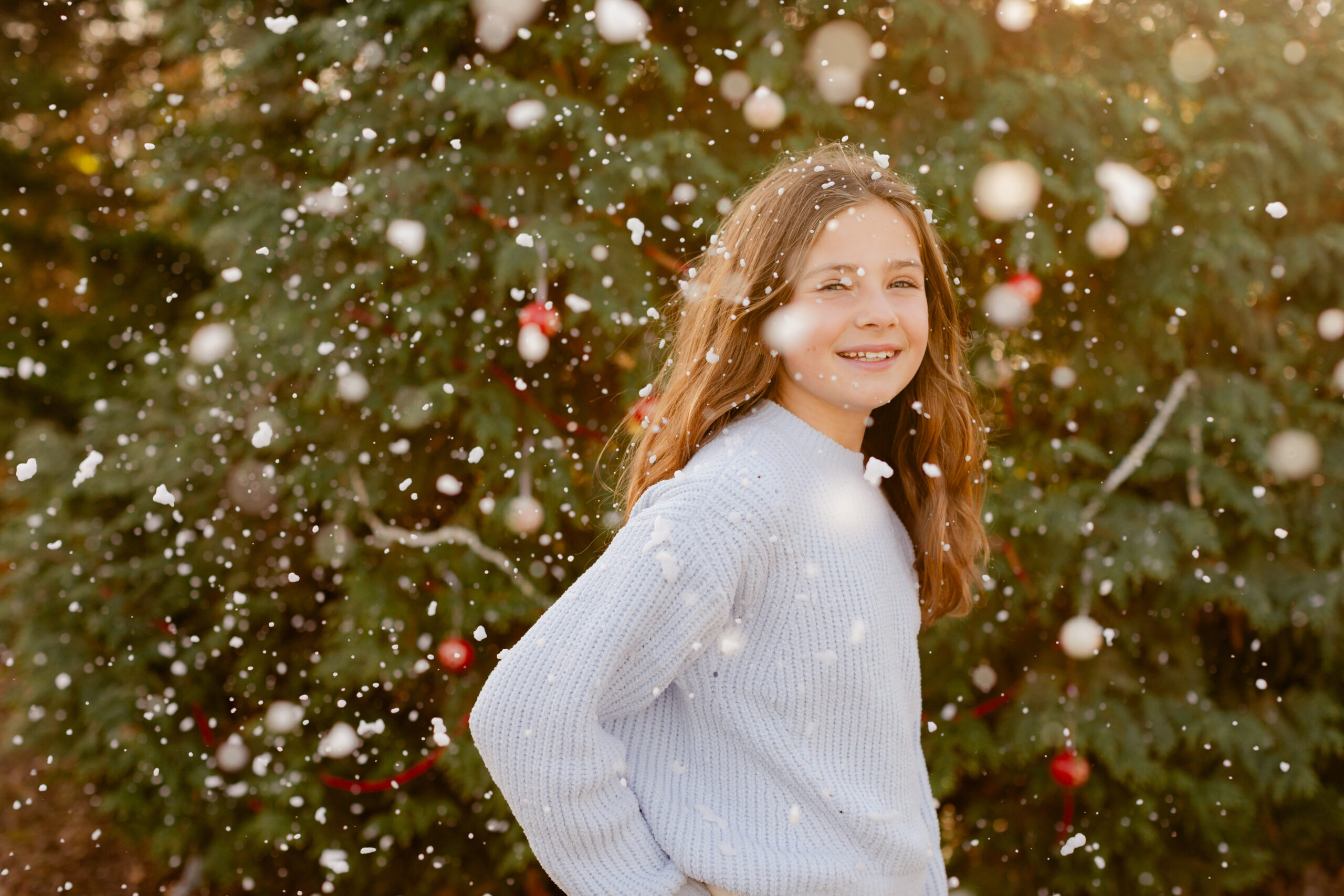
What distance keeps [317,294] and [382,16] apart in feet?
2.61

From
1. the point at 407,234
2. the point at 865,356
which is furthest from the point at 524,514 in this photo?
the point at 865,356

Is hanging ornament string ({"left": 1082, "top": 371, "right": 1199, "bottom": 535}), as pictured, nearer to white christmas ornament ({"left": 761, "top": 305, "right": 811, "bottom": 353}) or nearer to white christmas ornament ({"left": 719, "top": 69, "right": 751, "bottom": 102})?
white christmas ornament ({"left": 719, "top": 69, "right": 751, "bottom": 102})

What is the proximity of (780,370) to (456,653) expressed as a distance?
167 centimetres

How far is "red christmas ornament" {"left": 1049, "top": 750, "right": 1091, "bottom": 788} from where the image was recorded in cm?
276

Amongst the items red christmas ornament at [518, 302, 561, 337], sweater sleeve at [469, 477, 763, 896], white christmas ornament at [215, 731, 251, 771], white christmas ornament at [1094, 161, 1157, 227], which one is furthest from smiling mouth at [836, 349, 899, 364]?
white christmas ornament at [215, 731, 251, 771]

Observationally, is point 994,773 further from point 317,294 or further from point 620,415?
point 317,294

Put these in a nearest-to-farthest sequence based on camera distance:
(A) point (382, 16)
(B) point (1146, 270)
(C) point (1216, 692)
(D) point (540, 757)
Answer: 1. (D) point (540, 757)
2. (A) point (382, 16)
3. (B) point (1146, 270)
4. (C) point (1216, 692)

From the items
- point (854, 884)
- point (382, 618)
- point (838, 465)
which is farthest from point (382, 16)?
point (854, 884)

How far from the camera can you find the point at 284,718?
3016mm

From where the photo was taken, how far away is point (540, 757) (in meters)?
1.15

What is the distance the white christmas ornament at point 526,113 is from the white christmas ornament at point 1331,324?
2423 mm

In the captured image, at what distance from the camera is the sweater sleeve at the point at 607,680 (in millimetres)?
1151

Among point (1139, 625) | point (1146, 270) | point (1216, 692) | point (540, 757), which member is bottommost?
point (1216, 692)

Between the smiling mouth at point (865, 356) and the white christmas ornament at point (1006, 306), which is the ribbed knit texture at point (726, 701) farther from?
the white christmas ornament at point (1006, 306)
